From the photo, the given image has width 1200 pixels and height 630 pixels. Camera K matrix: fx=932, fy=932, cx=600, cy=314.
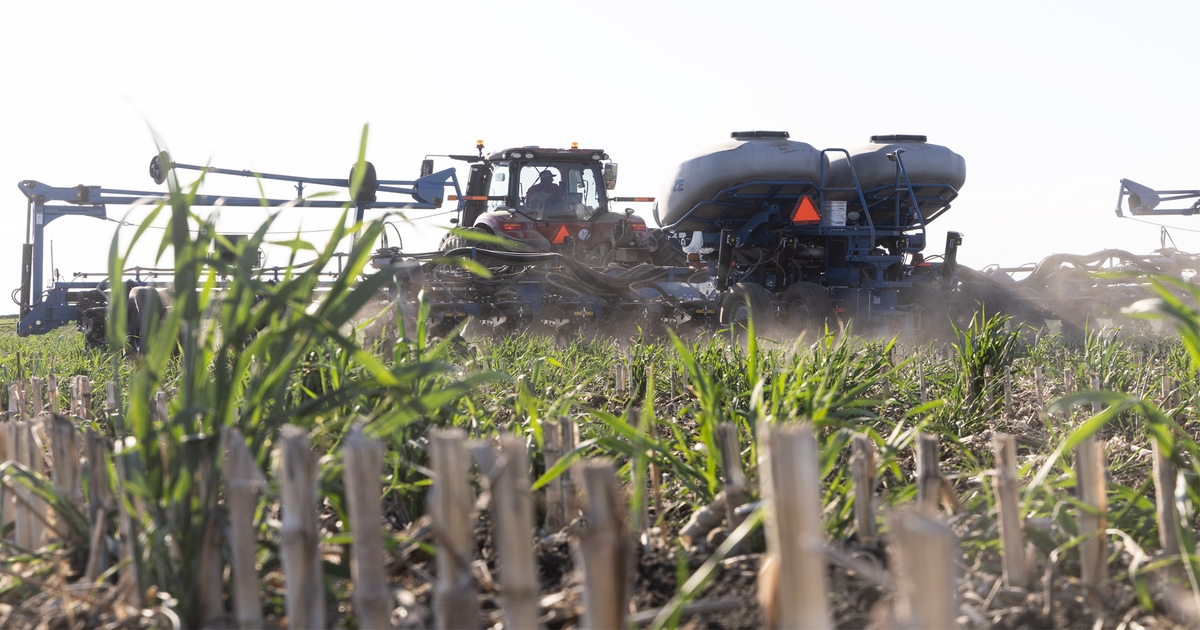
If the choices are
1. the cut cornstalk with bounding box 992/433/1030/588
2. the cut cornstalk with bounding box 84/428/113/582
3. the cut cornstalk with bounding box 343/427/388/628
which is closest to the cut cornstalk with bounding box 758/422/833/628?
the cut cornstalk with bounding box 343/427/388/628

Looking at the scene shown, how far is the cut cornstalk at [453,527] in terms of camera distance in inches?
48.2

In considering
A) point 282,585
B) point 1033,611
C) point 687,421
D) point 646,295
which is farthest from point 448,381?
point 646,295

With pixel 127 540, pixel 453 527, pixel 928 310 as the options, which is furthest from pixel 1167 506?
pixel 928 310

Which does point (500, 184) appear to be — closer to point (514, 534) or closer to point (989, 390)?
point (989, 390)

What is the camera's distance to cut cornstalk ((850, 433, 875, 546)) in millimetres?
1741

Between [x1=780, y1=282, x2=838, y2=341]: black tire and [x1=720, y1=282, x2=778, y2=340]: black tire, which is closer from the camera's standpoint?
[x1=780, y1=282, x2=838, y2=341]: black tire

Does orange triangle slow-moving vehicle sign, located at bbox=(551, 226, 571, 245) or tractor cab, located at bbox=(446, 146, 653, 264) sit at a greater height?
tractor cab, located at bbox=(446, 146, 653, 264)

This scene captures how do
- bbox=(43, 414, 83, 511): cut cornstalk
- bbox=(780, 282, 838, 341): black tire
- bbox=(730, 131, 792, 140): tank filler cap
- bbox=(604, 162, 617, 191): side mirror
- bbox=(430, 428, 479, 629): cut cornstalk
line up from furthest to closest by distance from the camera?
bbox=(604, 162, 617, 191): side mirror < bbox=(730, 131, 792, 140): tank filler cap < bbox=(780, 282, 838, 341): black tire < bbox=(43, 414, 83, 511): cut cornstalk < bbox=(430, 428, 479, 629): cut cornstalk

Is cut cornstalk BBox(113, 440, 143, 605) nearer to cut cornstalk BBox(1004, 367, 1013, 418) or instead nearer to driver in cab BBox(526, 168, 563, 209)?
cut cornstalk BBox(1004, 367, 1013, 418)

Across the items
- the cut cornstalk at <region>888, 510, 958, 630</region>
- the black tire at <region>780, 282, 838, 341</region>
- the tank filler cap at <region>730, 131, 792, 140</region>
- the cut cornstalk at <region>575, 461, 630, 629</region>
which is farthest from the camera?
the tank filler cap at <region>730, 131, 792, 140</region>

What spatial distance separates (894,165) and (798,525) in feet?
27.4

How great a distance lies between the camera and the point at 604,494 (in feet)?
3.53

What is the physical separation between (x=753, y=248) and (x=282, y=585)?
7.93 metres

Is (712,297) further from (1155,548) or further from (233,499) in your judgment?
(233,499)
